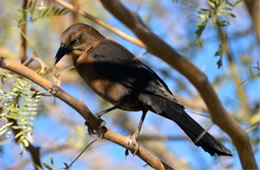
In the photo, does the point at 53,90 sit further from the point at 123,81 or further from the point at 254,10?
the point at 254,10

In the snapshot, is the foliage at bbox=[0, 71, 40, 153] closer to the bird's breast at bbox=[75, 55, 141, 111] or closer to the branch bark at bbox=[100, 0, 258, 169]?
the branch bark at bbox=[100, 0, 258, 169]

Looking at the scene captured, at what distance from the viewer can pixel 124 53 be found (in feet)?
13.0

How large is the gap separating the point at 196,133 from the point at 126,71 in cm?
78

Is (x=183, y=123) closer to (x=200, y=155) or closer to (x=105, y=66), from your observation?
(x=105, y=66)

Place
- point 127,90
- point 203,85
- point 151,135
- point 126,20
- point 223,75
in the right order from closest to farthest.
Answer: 1. point 203,85
2. point 126,20
3. point 127,90
4. point 223,75
5. point 151,135

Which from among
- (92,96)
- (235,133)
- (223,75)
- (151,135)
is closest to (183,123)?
(235,133)

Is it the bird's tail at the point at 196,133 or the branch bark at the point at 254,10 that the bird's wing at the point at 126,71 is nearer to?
the bird's tail at the point at 196,133

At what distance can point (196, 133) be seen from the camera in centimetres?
318

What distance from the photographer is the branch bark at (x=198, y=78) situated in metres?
2.75

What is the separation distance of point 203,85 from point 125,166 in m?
3.77

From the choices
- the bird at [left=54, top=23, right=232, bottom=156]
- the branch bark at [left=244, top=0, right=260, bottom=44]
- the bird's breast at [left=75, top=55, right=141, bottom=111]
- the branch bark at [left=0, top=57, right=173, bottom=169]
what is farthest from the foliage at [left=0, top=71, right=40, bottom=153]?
the branch bark at [left=244, top=0, right=260, bottom=44]

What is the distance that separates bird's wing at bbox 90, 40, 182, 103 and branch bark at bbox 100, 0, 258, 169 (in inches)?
25.8

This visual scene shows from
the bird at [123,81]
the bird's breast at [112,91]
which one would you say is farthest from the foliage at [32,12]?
the bird's breast at [112,91]

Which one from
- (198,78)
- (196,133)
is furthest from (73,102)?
(196,133)
